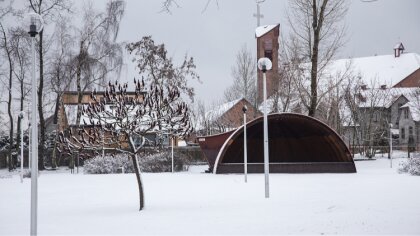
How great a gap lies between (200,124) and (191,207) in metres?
40.1

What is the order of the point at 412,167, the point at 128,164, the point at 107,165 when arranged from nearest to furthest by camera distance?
the point at 412,167 → the point at 107,165 → the point at 128,164

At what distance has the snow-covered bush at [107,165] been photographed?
2953cm

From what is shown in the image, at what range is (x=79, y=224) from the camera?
31.9 feet

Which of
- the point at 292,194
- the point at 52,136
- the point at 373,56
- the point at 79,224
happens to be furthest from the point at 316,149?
the point at 373,56

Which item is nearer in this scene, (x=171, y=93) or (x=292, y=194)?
(x=171, y=93)

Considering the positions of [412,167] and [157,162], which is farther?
[157,162]

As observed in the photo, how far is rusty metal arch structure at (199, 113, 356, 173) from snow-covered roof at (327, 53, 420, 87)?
129ft

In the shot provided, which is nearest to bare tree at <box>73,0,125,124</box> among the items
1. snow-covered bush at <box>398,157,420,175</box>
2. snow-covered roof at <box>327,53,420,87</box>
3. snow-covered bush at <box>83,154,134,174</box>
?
snow-covered bush at <box>83,154,134,174</box>

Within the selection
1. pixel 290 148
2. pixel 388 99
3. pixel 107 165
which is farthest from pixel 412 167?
pixel 388 99

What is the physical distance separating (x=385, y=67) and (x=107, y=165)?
5172cm

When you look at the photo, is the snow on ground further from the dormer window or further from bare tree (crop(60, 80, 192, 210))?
the dormer window

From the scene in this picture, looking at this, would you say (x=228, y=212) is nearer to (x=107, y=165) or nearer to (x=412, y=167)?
(x=412, y=167)

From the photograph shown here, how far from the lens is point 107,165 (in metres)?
29.5

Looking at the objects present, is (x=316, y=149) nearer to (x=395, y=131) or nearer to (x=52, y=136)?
(x=52, y=136)
